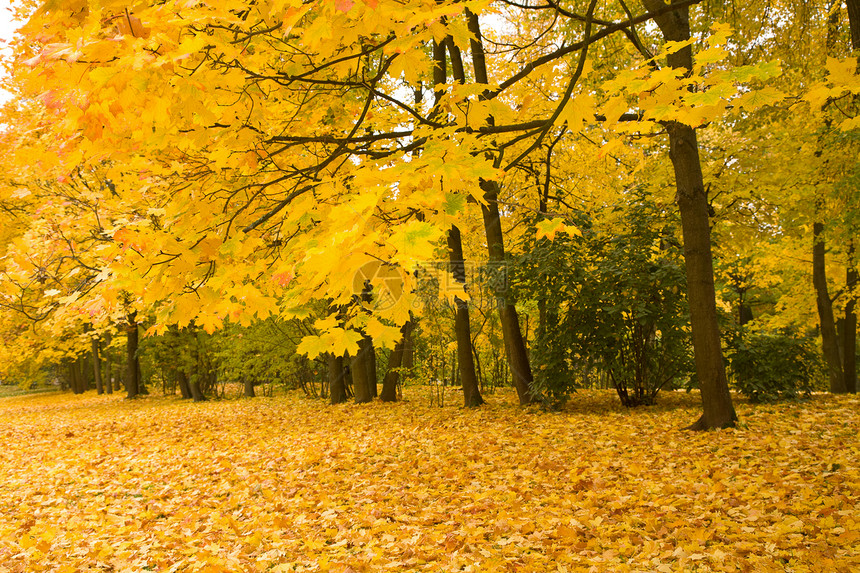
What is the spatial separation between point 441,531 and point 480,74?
7.02 meters

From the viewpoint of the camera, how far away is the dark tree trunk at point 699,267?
6051 mm

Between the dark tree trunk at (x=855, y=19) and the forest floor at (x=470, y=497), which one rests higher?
the dark tree trunk at (x=855, y=19)

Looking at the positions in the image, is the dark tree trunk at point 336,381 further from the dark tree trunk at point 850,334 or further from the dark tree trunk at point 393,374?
the dark tree trunk at point 850,334

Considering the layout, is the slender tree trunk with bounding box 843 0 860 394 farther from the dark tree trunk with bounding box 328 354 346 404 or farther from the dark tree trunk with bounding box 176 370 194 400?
Answer: the dark tree trunk with bounding box 176 370 194 400

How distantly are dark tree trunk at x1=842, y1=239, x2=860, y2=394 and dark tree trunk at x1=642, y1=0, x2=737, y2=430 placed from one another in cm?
789

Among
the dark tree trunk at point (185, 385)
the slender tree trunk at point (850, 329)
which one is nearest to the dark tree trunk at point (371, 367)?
the dark tree trunk at point (185, 385)

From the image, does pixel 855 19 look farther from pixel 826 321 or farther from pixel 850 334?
pixel 850 334

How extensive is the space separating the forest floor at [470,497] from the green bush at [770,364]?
361 mm

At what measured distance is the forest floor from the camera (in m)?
3.42

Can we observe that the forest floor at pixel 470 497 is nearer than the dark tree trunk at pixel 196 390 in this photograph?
Yes

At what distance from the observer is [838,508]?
142 inches

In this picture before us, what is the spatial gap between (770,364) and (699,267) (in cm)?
283

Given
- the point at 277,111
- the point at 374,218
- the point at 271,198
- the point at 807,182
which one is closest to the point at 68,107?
the point at 374,218

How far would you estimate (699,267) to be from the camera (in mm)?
6102
